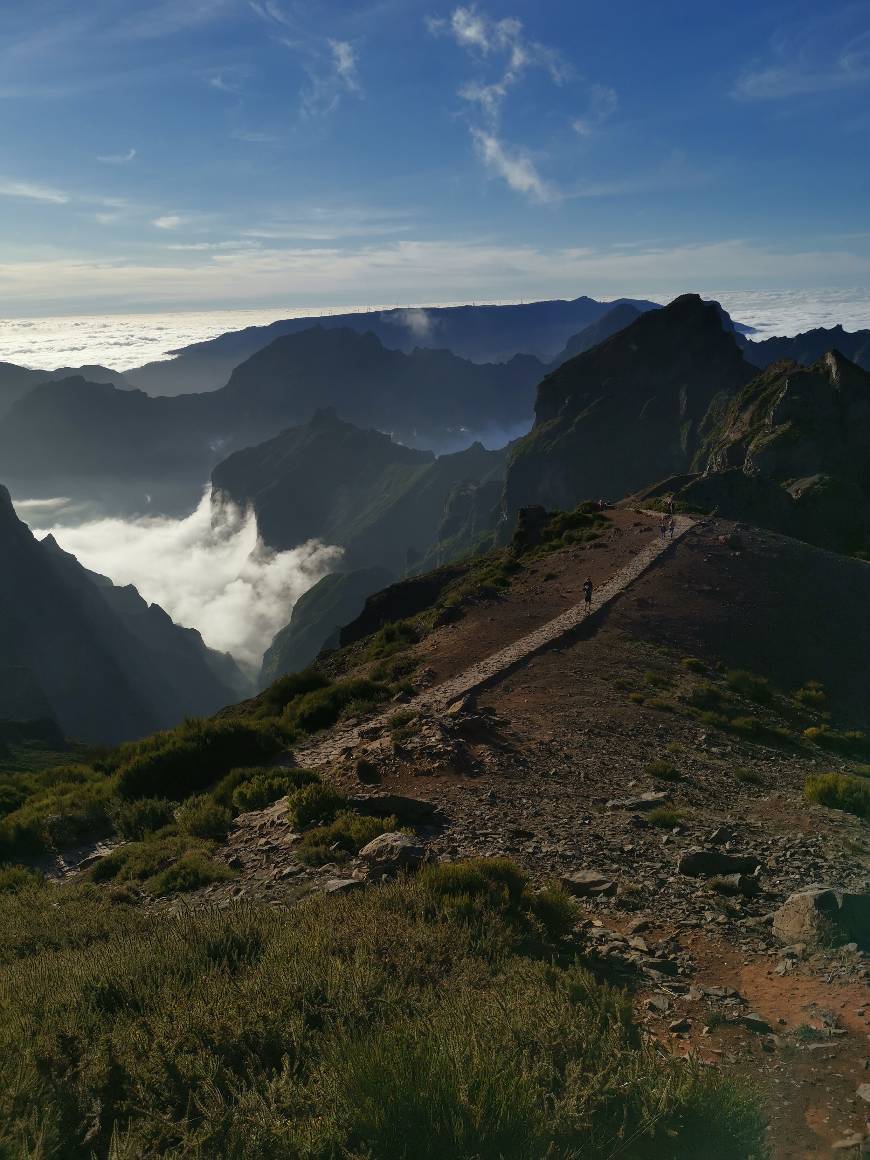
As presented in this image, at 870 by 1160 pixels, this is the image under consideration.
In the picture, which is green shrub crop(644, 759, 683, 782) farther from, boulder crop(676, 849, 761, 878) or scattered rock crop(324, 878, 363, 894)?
scattered rock crop(324, 878, 363, 894)

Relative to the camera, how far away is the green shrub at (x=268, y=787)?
14516mm

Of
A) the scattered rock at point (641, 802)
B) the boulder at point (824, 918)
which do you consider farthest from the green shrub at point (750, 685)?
the boulder at point (824, 918)

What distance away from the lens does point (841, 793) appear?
47.2 feet

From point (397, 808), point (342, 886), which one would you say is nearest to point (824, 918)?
point (342, 886)

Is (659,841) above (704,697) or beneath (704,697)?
above

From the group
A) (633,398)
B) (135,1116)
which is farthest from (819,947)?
(633,398)

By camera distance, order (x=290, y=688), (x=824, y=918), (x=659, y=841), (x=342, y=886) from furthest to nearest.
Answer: (x=290, y=688) < (x=659, y=841) < (x=342, y=886) < (x=824, y=918)

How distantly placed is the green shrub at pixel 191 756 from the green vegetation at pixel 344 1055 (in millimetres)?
10127

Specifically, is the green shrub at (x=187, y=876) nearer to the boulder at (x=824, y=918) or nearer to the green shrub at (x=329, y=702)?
the boulder at (x=824, y=918)

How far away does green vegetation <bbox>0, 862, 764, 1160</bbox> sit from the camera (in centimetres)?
459

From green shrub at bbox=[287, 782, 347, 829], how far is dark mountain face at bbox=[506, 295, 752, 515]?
15241 centimetres

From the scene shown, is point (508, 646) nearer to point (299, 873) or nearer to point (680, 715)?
point (680, 715)

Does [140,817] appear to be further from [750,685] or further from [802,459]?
[802,459]

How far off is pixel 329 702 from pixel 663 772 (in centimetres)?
1081
